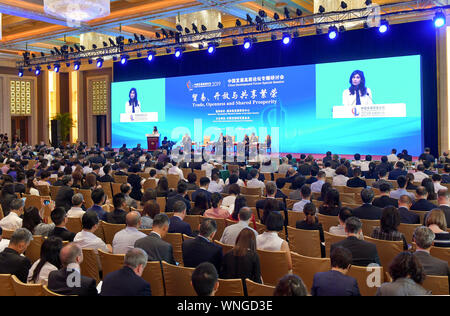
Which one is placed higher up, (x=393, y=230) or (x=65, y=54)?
(x=65, y=54)

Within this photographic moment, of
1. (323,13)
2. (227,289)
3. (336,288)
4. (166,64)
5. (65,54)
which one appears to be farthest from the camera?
(166,64)

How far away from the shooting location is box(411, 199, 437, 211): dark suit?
5.89m

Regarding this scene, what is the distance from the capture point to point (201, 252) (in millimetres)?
3916

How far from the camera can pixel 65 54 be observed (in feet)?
60.0

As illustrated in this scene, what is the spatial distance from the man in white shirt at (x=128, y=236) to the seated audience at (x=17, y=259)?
87cm

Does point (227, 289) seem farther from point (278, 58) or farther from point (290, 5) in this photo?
point (278, 58)

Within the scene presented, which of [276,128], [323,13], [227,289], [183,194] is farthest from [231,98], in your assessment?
[227,289]

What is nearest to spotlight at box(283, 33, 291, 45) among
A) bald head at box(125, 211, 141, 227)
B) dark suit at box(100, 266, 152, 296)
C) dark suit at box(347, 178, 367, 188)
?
dark suit at box(347, 178, 367, 188)

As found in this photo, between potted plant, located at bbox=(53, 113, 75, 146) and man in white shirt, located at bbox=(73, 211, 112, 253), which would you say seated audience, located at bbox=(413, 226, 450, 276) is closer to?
man in white shirt, located at bbox=(73, 211, 112, 253)

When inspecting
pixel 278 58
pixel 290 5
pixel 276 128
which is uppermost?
pixel 290 5

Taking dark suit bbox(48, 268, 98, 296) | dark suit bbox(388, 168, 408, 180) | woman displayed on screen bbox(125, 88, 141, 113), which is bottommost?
dark suit bbox(48, 268, 98, 296)

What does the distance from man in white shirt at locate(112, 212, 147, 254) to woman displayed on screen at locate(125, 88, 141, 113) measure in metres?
18.2

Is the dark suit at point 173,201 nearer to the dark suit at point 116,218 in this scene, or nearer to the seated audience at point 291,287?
the dark suit at point 116,218

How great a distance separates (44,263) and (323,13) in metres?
11.1
